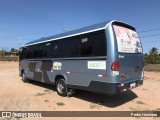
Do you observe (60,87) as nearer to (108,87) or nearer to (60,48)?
(60,48)

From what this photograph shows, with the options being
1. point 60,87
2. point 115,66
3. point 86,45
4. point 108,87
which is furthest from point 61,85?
point 115,66

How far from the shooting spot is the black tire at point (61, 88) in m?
9.50

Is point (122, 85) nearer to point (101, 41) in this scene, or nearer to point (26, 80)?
point (101, 41)

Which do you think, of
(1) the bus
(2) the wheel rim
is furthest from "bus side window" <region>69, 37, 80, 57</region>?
(2) the wheel rim

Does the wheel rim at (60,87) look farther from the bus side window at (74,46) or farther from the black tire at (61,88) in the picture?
the bus side window at (74,46)

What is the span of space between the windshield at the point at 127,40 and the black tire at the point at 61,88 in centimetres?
341

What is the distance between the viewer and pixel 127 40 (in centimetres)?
778

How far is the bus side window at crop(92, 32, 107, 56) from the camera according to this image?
7258mm

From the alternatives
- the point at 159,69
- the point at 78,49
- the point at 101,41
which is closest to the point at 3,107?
the point at 78,49

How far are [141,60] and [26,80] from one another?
350 inches

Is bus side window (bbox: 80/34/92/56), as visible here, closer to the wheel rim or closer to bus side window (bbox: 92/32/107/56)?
bus side window (bbox: 92/32/107/56)

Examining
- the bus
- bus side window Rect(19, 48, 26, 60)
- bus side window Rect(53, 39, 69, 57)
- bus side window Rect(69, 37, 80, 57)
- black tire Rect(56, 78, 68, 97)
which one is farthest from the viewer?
bus side window Rect(19, 48, 26, 60)

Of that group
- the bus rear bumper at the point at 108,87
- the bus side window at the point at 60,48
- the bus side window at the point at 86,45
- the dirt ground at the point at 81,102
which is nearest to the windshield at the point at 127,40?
the bus side window at the point at 86,45

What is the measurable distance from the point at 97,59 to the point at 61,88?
3.10 metres
